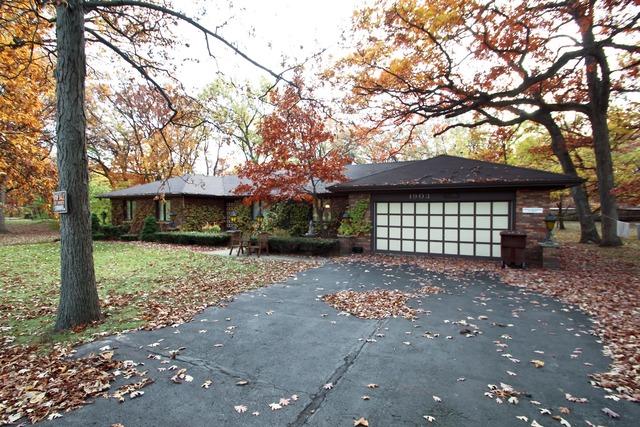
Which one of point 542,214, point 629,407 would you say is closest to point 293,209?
point 542,214

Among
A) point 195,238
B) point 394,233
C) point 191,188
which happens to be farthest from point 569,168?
point 191,188

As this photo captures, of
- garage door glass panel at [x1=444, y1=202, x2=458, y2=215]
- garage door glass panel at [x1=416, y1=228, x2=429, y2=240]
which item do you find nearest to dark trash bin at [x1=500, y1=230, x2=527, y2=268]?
garage door glass panel at [x1=444, y1=202, x2=458, y2=215]

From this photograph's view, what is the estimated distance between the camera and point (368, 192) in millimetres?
13562

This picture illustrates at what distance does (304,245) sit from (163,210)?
38.5 feet

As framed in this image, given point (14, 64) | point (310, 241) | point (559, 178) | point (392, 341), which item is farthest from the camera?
point (310, 241)

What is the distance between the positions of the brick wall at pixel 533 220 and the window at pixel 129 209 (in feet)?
70.7

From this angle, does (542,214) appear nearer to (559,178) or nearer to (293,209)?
(559,178)

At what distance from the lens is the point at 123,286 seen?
7848mm

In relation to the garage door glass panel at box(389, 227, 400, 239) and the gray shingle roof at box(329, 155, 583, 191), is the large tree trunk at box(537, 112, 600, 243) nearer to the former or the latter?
the gray shingle roof at box(329, 155, 583, 191)

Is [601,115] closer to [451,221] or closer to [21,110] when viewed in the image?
[451,221]

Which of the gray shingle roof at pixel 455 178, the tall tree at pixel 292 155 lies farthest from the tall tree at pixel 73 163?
the tall tree at pixel 292 155

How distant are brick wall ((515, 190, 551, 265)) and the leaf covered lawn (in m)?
7.37

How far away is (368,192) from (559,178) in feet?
20.8

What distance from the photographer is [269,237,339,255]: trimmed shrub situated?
12.8 m
